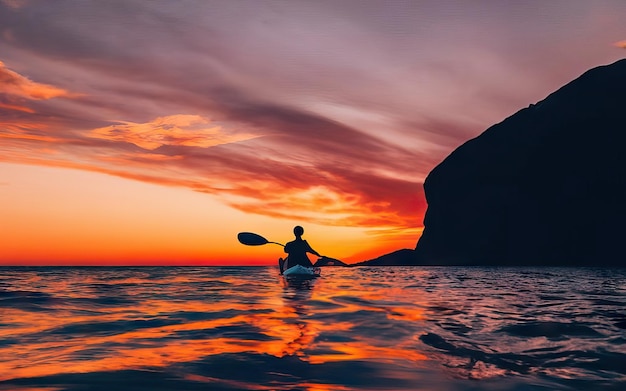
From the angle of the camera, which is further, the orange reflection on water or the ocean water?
the orange reflection on water

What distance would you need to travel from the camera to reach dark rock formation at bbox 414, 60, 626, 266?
116 m

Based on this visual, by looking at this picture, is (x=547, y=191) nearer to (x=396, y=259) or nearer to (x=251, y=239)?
(x=396, y=259)

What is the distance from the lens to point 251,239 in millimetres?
36812

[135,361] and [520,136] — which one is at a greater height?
[520,136]

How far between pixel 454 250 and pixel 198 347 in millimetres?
118122

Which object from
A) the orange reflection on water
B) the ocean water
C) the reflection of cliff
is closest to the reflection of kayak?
the orange reflection on water

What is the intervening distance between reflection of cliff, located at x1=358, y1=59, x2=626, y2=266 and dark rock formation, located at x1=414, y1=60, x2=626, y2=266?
0.20 meters

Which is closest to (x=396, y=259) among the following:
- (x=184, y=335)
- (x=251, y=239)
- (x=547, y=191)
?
(x=547, y=191)

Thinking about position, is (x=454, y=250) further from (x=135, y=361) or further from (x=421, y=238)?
(x=135, y=361)

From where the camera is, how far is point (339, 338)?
9.97m

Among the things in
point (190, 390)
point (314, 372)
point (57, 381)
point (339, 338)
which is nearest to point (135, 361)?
point (57, 381)

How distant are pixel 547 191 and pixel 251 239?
4044 inches

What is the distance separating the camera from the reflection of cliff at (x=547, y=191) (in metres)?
116

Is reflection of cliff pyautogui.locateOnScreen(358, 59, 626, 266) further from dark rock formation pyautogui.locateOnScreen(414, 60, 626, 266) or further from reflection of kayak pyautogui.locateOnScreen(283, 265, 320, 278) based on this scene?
reflection of kayak pyautogui.locateOnScreen(283, 265, 320, 278)
